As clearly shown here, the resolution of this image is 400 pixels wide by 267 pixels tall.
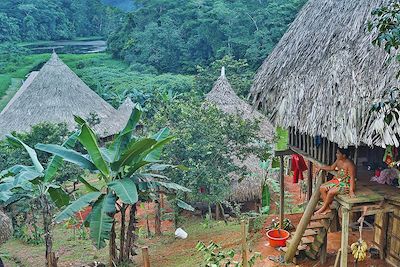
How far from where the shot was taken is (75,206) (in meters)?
7.37

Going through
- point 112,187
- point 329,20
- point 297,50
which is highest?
point 329,20

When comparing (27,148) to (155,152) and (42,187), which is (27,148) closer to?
(42,187)

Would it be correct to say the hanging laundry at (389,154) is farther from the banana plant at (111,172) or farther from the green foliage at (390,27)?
the banana plant at (111,172)

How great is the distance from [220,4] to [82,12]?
811 inches

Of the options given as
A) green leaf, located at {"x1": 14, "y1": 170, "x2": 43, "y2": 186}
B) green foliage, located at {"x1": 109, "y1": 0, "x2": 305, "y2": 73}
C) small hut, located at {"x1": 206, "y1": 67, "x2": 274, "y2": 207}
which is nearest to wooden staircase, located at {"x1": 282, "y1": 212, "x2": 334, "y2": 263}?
green leaf, located at {"x1": 14, "y1": 170, "x2": 43, "y2": 186}

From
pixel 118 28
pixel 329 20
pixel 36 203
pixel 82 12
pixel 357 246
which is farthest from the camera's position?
pixel 82 12

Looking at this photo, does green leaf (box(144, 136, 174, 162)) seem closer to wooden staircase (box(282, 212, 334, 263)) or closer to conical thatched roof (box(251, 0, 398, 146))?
conical thatched roof (box(251, 0, 398, 146))

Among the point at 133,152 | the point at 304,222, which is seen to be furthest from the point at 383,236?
the point at 133,152

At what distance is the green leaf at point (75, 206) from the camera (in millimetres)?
7215

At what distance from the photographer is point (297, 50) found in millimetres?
7500

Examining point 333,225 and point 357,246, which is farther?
point 333,225

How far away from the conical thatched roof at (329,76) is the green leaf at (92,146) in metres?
2.87

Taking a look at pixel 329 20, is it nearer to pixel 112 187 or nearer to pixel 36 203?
pixel 112 187

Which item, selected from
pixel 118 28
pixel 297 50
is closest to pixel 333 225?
pixel 297 50
